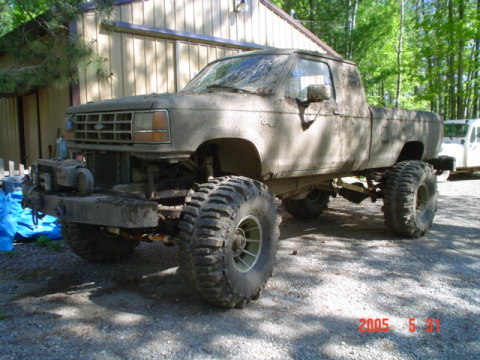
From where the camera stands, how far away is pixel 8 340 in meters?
3.14

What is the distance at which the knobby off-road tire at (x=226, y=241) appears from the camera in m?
3.43

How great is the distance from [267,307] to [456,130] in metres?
13.0

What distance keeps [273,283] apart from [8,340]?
228cm

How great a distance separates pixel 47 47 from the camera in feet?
25.7

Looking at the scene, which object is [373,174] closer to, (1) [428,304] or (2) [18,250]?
(1) [428,304]

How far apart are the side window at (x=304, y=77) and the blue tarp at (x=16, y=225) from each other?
3.54m

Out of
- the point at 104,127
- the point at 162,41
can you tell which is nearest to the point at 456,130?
the point at 162,41

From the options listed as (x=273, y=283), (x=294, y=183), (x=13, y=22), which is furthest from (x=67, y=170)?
(x=13, y=22)

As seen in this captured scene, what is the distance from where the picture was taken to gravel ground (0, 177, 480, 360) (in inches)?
119

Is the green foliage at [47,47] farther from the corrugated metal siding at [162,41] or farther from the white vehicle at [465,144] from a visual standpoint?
the white vehicle at [465,144]

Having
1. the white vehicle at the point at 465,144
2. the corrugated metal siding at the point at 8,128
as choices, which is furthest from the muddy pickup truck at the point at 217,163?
the white vehicle at the point at 465,144

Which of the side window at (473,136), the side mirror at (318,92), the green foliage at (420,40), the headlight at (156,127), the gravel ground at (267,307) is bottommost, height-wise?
the gravel ground at (267,307)

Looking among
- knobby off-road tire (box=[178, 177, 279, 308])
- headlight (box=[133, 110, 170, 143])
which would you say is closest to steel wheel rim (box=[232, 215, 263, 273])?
A: knobby off-road tire (box=[178, 177, 279, 308])

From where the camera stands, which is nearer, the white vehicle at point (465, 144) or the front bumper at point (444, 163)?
the front bumper at point (444, 163)
